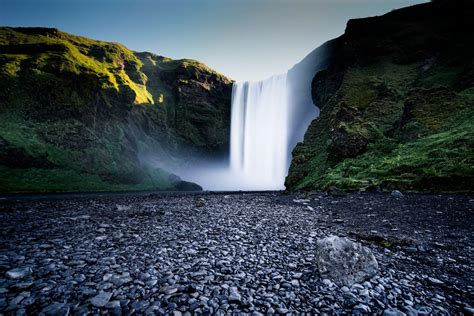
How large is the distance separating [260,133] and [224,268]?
85.5 m

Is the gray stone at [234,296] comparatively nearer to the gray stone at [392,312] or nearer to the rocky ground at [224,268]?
the rocky ground at [224,268]

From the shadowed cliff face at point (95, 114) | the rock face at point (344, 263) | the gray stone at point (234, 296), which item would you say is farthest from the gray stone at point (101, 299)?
the shadowed cliff face at point (95, 114)

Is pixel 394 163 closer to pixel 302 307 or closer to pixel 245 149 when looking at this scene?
pixel 302 307

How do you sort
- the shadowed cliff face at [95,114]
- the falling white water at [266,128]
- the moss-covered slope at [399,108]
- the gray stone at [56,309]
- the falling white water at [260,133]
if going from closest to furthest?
the gray stone at [56,309], the moss-covered slope at [399,108], the shadowed cliff face at [95,114], the falling white water at [266,128], the falling white water at [260,133]

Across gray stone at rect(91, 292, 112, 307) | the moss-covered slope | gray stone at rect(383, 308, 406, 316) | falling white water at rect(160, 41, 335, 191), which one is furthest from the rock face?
falling white water at rect(160, 41, 335, 191)

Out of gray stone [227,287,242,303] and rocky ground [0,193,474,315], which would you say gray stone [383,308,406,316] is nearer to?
rocky ground [0,193,474,315]

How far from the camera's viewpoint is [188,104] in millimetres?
101938

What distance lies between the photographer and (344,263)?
5.29 m

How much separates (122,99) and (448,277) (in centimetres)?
9585

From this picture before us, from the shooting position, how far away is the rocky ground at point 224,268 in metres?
4.25

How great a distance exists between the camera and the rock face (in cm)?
512

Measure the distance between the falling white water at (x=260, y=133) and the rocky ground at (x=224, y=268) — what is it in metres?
73.4

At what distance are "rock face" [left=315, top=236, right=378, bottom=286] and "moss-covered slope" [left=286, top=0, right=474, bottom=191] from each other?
17567 mm

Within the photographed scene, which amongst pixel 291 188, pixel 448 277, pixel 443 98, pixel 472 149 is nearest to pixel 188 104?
pixel 291 188
